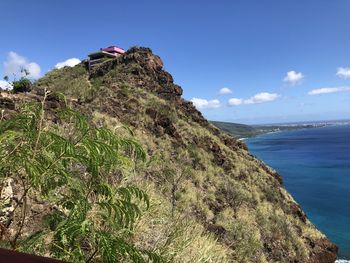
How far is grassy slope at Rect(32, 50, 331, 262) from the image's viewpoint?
13.2 meters

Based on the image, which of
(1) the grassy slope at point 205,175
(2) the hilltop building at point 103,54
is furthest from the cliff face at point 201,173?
(2) the hilltop building at point 103,54

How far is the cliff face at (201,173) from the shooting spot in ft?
41.8

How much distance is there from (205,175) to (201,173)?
11.3 inches

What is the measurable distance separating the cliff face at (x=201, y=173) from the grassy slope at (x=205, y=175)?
1.7 inches

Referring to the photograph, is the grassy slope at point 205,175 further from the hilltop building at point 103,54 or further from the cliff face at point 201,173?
the hilltop building at point 103,54

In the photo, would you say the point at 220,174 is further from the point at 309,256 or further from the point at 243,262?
the point at 243,262

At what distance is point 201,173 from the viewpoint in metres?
18.6

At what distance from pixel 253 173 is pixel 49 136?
21.5m

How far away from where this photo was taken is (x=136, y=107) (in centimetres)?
2147

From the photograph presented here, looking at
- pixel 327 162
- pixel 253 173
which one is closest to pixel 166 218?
pixel 253 173

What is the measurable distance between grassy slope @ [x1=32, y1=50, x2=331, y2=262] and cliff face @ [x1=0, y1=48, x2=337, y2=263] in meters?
0.04

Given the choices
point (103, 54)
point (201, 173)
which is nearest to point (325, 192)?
point (103, 54)

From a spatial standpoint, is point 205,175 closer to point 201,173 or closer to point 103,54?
point 201,173

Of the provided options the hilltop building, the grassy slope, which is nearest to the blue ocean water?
the grassy slope
